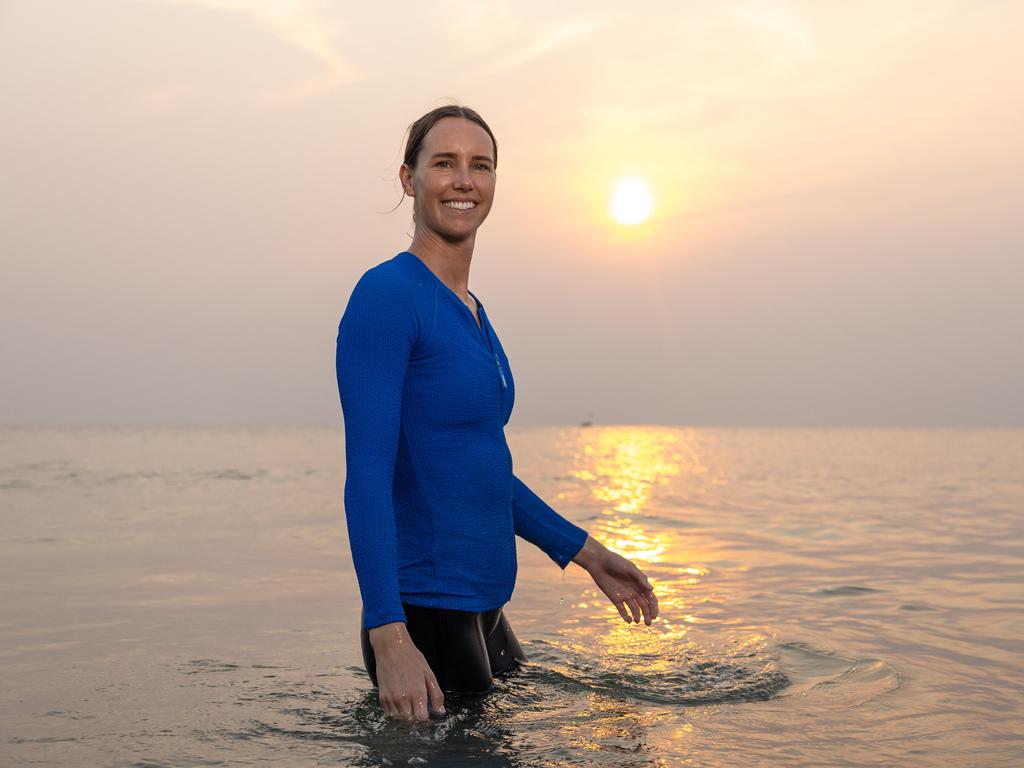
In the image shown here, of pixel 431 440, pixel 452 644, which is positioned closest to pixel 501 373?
pixel 431 440

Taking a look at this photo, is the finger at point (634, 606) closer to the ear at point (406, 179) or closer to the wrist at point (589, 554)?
the wrist at point (589, 554)

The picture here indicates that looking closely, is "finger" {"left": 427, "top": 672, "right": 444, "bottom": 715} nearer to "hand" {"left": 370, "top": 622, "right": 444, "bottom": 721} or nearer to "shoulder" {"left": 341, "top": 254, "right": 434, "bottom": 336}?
"hand" {"left": 370, "top": 622, "right": 444, "bottom": 721}

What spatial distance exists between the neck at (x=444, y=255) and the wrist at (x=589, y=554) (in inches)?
53.1

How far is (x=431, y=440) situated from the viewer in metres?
3.13

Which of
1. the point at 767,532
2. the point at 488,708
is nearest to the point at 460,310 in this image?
the point at 488,708

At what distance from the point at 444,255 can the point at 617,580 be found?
5.46 feet

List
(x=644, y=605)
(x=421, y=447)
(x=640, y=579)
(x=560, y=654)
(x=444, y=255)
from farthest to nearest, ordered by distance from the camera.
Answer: (x=560, y=654) → (x=644, y=605) → (x=640, y=579) → (x=444, y=255) → (x=421, y=447)

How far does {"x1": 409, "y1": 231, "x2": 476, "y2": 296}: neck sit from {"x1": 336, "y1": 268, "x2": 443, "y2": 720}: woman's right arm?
0.34 m

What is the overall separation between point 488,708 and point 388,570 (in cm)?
102

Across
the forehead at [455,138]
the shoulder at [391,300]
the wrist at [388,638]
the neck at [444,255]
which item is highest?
the forehead at [455,138]

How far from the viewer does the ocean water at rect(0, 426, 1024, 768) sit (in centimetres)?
362

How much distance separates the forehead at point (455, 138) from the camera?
129 inches

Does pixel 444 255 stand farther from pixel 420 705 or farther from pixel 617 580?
pixel 617 580

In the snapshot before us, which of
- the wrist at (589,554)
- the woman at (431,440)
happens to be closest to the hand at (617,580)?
the wrist at (589,554)
